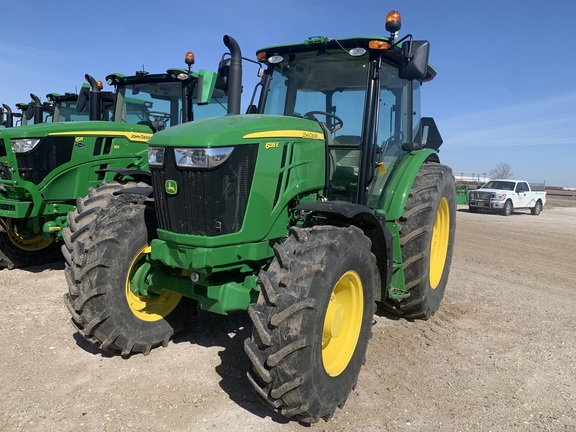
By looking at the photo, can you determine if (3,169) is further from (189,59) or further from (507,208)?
(507,208)

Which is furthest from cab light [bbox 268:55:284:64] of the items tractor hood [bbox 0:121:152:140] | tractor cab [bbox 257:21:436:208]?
tractor hood [bbox 0:121:152:140]

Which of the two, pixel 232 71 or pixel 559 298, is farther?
pixel 559 298

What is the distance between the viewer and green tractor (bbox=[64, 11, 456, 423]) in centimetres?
284

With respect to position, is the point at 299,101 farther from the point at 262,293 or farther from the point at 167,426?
the point at 167,426

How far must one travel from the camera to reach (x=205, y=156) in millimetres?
3010

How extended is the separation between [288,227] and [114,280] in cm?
136

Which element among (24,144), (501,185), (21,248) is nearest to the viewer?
(24,144)

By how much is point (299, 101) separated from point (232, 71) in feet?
2.55

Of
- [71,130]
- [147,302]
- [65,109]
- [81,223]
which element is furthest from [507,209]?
[81,223]

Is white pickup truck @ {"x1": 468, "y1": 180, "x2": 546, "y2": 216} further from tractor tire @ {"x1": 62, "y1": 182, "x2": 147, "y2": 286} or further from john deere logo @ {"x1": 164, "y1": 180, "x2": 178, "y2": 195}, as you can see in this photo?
john deere logo @ {"x1": 164, "y1": 180, "x2": 178, "y2": 195}

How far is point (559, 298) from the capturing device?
6.04 metres

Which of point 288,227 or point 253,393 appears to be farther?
point 288,227

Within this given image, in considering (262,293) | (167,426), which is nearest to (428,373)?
(262,293)

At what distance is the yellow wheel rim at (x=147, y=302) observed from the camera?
3773 mm
